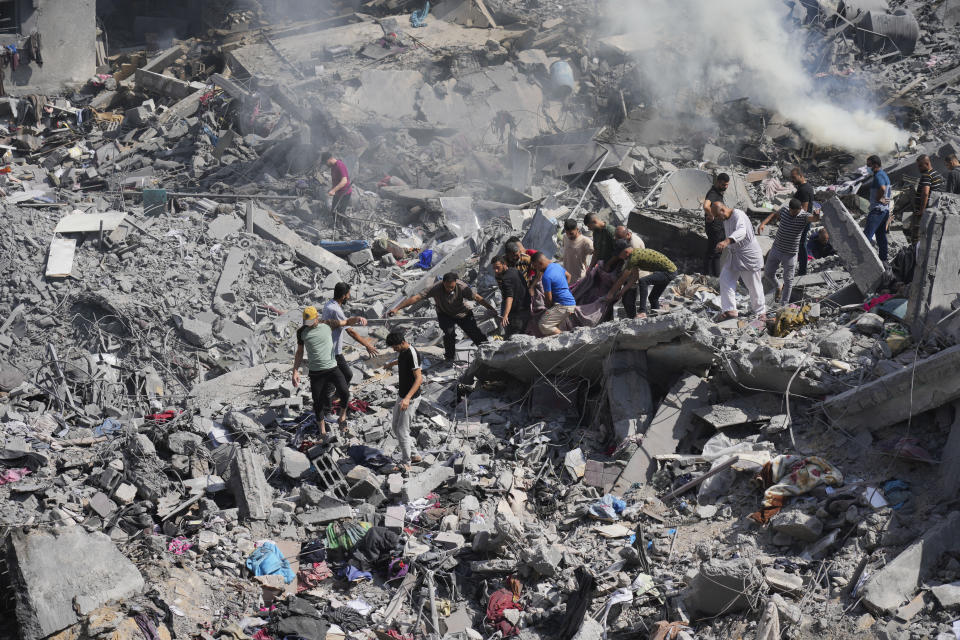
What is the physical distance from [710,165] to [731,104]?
2609mm

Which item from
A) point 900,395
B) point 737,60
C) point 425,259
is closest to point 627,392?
point 900,395

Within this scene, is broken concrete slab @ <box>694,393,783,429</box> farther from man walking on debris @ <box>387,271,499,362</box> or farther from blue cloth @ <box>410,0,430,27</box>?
blue cloth @ <box>410,0,430,27</box>

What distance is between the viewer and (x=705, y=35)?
1825 centimetres

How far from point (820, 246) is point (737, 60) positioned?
29.4 feet

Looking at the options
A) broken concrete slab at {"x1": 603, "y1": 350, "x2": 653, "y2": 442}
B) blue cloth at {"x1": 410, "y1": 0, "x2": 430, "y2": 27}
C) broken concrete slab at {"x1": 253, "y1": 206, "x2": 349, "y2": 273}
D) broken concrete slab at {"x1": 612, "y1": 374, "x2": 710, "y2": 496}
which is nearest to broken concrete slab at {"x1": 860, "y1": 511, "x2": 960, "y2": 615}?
broken concrete slab at {"x1": 612, "y1": 374, "x2": 710, "y2": 496}

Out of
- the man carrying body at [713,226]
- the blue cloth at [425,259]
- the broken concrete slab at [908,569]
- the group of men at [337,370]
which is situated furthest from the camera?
the blue cloth at [425,259]

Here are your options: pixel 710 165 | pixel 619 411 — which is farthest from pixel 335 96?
pixel 619 411

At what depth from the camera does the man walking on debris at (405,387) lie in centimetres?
717

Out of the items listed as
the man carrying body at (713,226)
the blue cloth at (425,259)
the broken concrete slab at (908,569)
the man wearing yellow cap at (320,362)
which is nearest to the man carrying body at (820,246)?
the man carrying body at (713,226)

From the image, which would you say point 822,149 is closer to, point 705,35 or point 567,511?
point 705,35

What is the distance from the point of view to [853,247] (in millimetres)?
9406

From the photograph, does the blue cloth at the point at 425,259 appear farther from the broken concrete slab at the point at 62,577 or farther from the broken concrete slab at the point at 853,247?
the broken concrete slab at the point at 62,577

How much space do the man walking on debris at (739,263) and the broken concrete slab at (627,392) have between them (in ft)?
5.17

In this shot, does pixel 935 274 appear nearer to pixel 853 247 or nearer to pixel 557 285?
pixel 853 247
